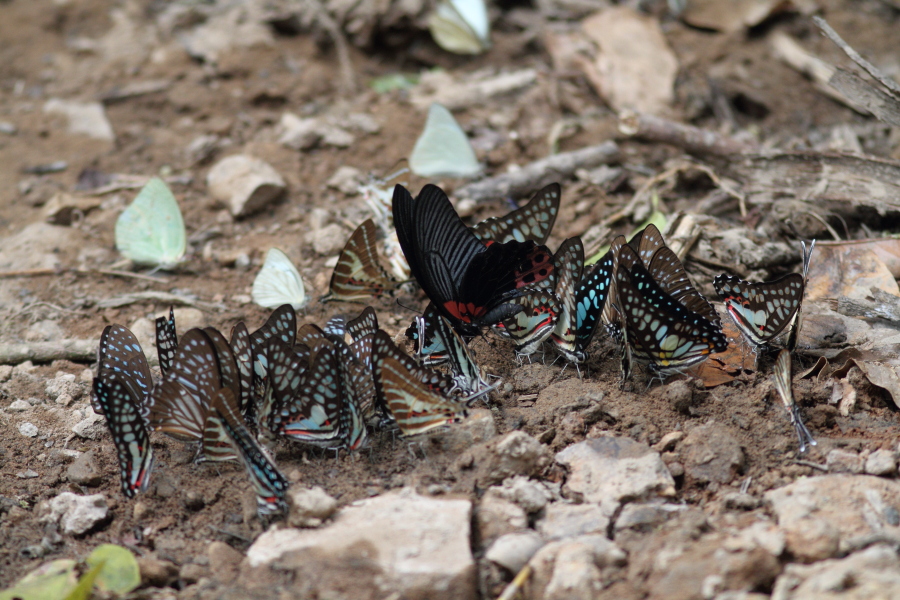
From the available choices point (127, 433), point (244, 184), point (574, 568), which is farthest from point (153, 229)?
point (574, 568)

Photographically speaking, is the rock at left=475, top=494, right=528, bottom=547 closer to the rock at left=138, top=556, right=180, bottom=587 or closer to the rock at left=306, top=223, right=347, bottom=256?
the rock at left=138, top=556, right=180, bottom=587

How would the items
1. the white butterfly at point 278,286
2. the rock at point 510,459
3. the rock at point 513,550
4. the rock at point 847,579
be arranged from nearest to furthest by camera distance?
1. the rock at point 847,579
2. the rock at point 513,550
3. the rock at point 510,459
4. the white butterfly at point 278,286

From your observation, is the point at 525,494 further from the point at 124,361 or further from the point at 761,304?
the point at 124,361

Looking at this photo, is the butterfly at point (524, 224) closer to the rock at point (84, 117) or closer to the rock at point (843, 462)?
the rock at point (843, 462)

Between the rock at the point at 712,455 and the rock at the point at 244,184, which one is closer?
the rock at the point at 712,455

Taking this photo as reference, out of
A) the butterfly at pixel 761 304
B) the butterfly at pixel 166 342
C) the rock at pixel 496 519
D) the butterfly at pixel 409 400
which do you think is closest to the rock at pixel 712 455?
the butterfly at pixel 761 304
